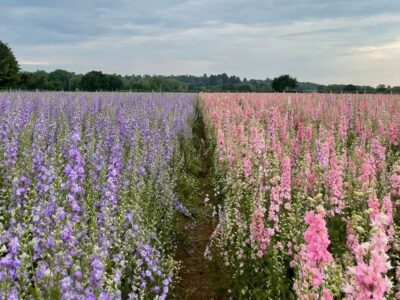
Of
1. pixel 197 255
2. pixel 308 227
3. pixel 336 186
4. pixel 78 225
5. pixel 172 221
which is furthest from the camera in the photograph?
pixel 172 221

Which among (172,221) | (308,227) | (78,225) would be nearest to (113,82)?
(172,221)

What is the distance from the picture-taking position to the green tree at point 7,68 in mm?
57406

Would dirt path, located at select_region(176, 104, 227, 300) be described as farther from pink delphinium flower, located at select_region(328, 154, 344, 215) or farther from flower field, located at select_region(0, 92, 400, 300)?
pink delphinium flower, located at select_region(328, 154, 344, 215)

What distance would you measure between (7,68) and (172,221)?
2269 inches

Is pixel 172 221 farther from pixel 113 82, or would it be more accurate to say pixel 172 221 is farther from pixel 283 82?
pixel 283 82

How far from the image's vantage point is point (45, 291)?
9.69ft

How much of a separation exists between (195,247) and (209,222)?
1.16m

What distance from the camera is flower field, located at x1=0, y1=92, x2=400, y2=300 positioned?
2883 mm

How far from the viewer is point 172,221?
23.3ft

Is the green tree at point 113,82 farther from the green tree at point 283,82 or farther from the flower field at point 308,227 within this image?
the flower field at point 308,227

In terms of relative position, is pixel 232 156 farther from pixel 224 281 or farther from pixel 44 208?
pixel 44 208

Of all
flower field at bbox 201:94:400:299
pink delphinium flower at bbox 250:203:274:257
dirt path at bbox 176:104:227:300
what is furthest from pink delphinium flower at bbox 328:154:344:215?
dirt path at bbox 176:104:227:300

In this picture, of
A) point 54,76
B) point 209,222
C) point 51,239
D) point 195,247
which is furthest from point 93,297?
point 54,76

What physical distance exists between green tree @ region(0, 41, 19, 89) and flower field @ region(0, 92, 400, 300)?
52466 millimetres
